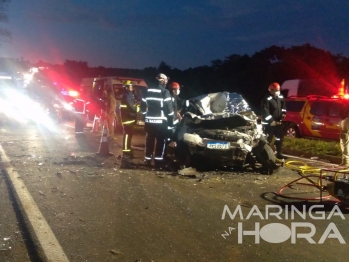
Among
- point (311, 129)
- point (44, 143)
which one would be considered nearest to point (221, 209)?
point (44, 143)

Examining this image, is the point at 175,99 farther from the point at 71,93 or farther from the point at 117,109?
the point at 71,93

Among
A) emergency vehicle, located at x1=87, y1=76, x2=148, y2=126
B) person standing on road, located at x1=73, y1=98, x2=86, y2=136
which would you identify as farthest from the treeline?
person standing on road, located at x1=73, y1=98, x2=86, y2=136

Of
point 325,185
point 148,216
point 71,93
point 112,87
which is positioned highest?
point 112,87

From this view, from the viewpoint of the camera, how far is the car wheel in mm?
16234

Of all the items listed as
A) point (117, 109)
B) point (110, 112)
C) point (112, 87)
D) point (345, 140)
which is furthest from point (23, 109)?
point (345, 140)

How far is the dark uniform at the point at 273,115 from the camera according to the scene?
34.9ft

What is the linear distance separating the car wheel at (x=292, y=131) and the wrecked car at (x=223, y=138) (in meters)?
6.99

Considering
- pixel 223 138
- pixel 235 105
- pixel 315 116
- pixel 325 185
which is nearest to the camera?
pixel 325 185

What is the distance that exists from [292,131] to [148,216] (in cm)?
1121

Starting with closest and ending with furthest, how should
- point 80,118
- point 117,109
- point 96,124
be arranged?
point 117,109 → point 80,118 → point 96,124

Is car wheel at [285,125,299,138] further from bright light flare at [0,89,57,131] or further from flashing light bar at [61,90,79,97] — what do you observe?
flashing light bar at [61,90,79,97]

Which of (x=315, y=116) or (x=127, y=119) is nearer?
(x=127, y=119)

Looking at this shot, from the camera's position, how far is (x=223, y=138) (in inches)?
343

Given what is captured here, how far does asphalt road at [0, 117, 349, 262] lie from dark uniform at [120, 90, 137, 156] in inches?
38.6
